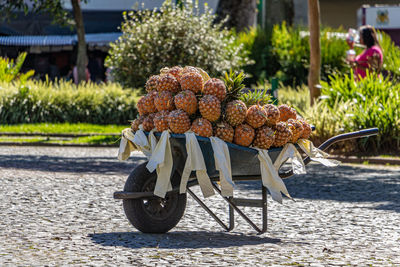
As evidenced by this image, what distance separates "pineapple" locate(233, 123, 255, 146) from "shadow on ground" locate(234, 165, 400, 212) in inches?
105

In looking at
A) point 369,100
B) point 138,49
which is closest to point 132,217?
point 369,100

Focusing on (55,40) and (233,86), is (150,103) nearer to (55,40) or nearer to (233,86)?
(233,86)

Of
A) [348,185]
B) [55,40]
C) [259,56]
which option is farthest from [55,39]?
[348,185]

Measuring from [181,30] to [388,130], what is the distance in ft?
27.2

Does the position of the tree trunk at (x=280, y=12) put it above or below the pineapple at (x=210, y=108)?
above

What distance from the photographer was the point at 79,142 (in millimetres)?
18641

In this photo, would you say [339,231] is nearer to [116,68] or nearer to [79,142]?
[79,142]

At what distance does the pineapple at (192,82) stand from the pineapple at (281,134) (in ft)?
2.39

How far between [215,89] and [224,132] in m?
0.40

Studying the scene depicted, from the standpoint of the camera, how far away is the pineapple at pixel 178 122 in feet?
22.2

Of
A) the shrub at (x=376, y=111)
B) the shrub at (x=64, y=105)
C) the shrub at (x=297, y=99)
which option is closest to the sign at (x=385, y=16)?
the shrub at (x=297, y=99)

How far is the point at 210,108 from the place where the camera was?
6867 millimetres

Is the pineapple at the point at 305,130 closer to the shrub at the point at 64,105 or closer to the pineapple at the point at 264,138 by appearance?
the pineapple at the point at 264,138

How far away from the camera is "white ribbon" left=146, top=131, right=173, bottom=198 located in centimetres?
670
